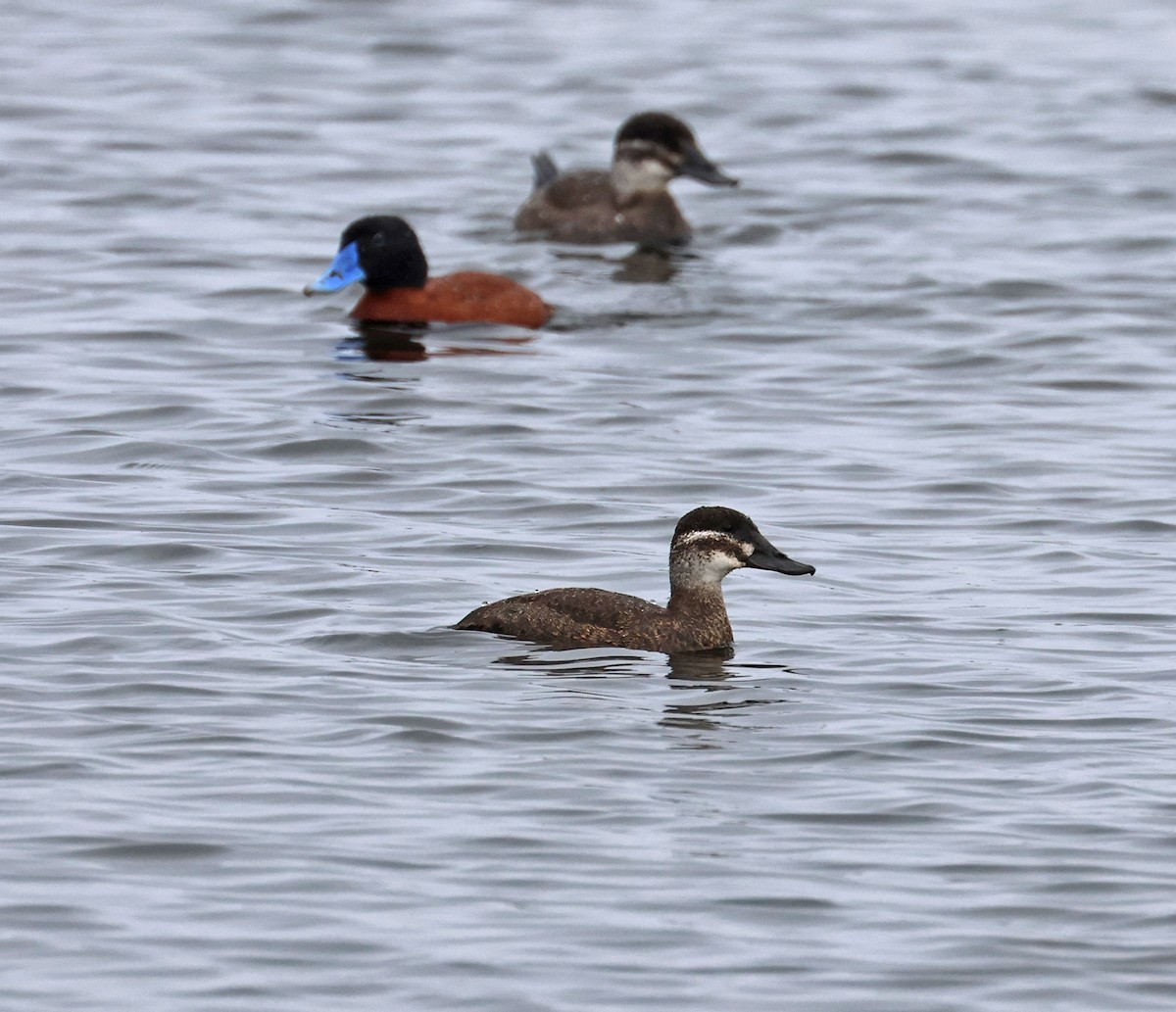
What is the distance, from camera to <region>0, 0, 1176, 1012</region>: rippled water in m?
8.02

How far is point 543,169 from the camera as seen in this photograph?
22094mm

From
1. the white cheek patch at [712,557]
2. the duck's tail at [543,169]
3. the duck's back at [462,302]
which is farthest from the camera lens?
the duck's tail at [543,169]

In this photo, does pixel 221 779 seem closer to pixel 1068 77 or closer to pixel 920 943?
pixel 920 943

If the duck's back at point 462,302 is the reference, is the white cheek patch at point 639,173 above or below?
above

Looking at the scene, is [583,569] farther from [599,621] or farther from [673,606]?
[599,621]

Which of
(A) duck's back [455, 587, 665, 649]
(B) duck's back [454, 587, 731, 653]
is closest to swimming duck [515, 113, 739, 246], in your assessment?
(B) duck's back [454, 587, 731, 653]

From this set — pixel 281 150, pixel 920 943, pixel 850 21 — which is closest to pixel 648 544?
pixel 920 943

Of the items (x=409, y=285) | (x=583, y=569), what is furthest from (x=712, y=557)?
(x=409, y=285)

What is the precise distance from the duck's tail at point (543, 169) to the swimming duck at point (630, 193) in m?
0.50

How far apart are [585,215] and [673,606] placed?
409 inches

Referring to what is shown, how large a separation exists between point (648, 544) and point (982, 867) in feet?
15.3

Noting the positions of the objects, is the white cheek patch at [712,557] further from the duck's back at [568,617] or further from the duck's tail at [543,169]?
the duck's tail at [543,169]

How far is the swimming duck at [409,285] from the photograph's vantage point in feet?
58.0

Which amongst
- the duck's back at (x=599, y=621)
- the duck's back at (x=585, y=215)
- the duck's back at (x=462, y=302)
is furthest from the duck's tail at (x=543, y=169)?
the duck's back at (x=599, y=621)
